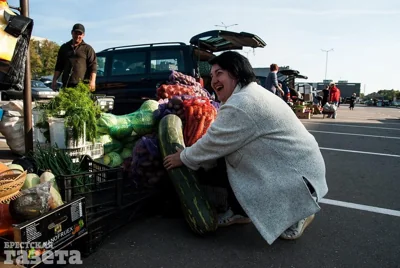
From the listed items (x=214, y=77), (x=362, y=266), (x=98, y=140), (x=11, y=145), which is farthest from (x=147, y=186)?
(x=11, y=145)

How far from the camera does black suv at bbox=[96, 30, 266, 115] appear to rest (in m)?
6.19

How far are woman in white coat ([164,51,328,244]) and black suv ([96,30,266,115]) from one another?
3.75 metres

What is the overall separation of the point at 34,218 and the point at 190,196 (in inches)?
49.5

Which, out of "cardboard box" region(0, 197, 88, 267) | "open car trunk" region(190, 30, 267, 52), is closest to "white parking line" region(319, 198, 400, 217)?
"cardboard box" region(0, 197, 88, 267)

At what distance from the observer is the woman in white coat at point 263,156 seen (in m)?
2.37

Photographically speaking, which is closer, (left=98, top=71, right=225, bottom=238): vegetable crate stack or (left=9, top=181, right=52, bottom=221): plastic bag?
(left=9, top=181, right=52, bottom=221): plastic bag

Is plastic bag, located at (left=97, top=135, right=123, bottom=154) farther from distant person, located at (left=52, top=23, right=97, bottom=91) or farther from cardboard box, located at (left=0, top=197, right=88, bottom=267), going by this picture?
cardboard box, located at (left=0, top=197, right=88, bottom=267)

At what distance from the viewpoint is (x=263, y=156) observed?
2.44m

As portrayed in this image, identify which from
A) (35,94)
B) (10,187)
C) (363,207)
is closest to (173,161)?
(10,187)

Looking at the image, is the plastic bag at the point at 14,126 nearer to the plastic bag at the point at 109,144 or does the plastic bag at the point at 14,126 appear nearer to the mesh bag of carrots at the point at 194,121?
the plastic bag at the point at 109,144

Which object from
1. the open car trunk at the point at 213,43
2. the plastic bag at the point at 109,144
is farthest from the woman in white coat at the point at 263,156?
the open car trunk at the point at 213,43

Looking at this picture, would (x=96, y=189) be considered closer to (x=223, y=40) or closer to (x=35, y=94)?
(x=223, y=40)

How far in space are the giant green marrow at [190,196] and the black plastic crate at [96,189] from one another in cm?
49

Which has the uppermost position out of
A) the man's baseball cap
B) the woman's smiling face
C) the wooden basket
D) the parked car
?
the man's baseball cap
